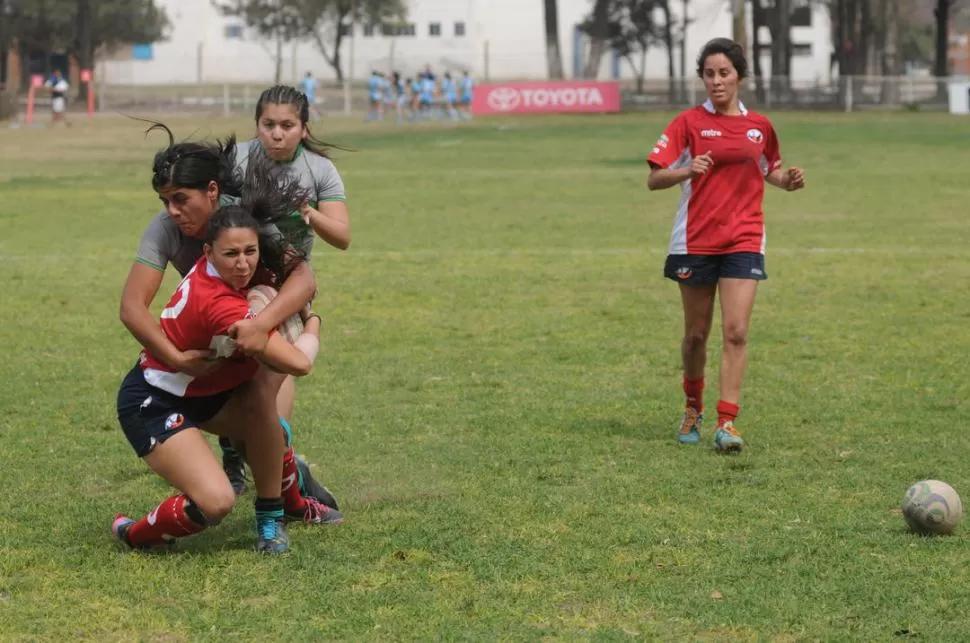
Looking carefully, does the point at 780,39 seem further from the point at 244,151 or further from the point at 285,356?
the point at 285,356

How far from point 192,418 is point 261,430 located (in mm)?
267

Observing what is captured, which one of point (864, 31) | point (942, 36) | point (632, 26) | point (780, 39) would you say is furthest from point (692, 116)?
point (632, 26)

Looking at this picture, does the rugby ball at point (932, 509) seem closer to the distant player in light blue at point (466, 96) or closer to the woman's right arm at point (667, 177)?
the woman's right arm at point (667, 177)

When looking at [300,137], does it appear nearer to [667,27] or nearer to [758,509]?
[758,509]

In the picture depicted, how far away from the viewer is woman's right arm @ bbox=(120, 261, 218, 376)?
5.57 meters

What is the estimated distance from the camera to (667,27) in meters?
84.9

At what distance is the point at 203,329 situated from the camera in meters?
5.55

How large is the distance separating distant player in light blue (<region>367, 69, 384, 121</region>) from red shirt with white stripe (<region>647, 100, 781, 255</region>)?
46920 millimetres

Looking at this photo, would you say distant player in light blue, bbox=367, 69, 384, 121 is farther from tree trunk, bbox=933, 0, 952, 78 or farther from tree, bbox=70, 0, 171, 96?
tree, bbox=70, 0, 171, 96

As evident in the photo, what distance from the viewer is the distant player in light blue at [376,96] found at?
178ft

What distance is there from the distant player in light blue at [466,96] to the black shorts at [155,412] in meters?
50.7

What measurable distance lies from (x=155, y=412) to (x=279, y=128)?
4.13 ft

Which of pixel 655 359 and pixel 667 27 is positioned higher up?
pixel 667 27

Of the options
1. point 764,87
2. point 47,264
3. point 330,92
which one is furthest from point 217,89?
point 47,264
